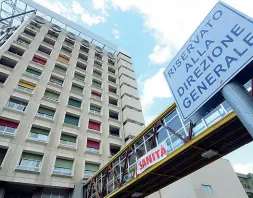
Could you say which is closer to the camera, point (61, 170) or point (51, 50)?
point (61, 170)

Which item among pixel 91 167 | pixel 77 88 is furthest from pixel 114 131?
pixel 77 88

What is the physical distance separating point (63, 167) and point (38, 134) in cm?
397

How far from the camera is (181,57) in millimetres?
2590

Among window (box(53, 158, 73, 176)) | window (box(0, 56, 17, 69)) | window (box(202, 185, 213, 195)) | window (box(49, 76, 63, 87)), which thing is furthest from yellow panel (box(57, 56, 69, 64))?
window (box(202, 185, 213, 195))

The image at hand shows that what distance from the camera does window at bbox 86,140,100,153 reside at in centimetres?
1900

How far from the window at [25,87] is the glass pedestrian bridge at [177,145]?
44.8 feet

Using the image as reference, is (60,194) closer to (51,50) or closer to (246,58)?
(246,58)

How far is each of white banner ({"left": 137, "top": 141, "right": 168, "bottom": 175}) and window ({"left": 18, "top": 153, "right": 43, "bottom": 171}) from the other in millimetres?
10043

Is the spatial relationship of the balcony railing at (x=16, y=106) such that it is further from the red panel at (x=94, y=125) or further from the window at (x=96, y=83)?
the window at (x=96, y=83)

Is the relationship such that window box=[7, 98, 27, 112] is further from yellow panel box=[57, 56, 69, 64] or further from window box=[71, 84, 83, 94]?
yellow panel box=[57, 56, 69, 64]

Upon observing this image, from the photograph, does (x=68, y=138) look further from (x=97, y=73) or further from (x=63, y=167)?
(x=97, y=73)

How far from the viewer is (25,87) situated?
65.9 feet

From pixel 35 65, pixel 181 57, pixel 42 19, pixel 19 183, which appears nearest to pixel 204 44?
pixel 181 57

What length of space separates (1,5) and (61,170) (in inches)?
1283
